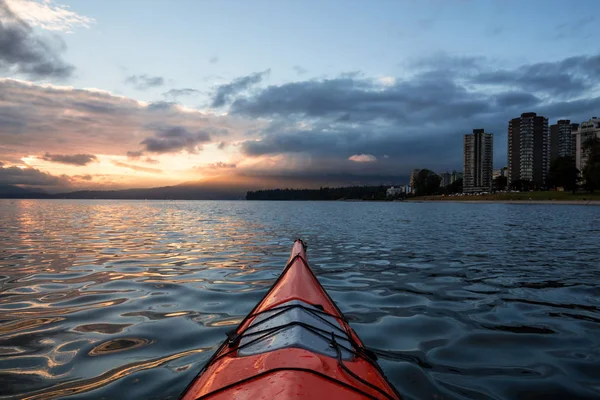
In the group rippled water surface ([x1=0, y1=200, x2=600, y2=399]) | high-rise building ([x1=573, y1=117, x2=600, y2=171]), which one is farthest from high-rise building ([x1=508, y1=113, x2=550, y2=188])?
rippled water surface ([x1=0, y1=200, x2=600, y2=399])

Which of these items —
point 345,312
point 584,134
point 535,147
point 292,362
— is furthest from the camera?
point 535,147

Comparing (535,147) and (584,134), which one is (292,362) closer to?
(584,134)

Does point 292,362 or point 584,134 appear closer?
point 292,362

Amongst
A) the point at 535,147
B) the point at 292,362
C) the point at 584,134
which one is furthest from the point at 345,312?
the point at 535,147

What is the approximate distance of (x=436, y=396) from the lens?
410 cm

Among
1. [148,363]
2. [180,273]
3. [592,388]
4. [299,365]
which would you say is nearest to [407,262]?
[180,273]

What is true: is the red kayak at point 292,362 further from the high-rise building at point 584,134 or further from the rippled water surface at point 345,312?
the high-rise building at point 584,134

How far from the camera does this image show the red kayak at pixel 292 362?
8.38ft

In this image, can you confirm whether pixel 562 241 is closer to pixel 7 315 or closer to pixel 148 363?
pixel 148 363

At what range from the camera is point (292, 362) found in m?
2.90

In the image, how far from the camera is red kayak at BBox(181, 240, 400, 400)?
2.55 metres

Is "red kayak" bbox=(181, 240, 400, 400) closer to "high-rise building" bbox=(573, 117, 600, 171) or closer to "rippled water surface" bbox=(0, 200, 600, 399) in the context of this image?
"rippled water surface" bbox=(0, 200, 600, 399)

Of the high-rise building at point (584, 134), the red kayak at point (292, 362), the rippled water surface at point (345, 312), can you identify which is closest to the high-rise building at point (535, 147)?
the high-rise building at point (584, 134)

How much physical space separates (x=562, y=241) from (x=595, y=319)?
47.1 feet
